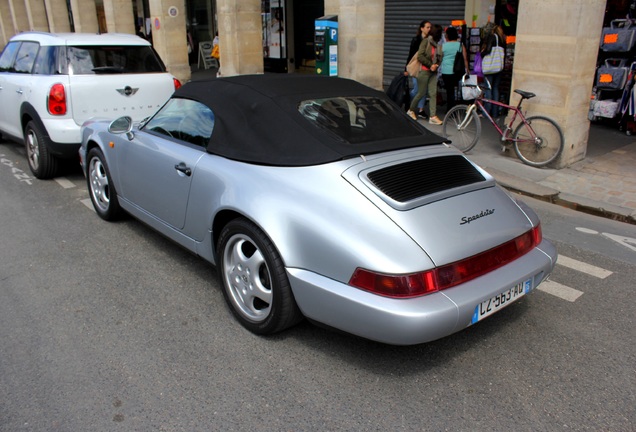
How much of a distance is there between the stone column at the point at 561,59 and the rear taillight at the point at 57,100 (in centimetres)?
606

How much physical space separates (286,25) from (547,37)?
40.7ft

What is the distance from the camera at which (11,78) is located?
25.0ft

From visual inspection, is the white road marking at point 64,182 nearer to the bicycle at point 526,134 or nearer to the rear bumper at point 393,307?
the rear bumper at point 393,307

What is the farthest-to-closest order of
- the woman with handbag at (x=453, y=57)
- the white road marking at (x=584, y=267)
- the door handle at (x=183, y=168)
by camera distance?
1. the woman with handbag at (x=453, y=57)
2. the white road marking at (x=584, y=267)
3. the door handle at (x=183, y=168)

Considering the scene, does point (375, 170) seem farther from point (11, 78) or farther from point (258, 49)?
point (258, 49)

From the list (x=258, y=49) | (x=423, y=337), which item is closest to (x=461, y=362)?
(x=423, y=337)

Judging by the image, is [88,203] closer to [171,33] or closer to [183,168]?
[183,168]

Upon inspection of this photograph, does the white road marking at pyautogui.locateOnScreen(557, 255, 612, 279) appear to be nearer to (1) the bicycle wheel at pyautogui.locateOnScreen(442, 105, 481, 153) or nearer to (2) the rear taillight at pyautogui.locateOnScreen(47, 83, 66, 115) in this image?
(1) the bicycle wheel at pyautogui.locateOnScreen(442, 105, 481, 153)

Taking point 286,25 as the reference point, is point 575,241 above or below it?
below

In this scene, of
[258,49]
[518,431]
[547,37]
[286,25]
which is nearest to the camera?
[518,431]

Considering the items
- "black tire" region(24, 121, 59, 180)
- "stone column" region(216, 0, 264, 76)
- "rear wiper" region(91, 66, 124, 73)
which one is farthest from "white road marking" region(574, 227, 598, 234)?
"stone column" region(216, 0, 264, 76)

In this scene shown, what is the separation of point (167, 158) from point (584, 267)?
360 cm

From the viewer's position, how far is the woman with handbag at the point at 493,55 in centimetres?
1012

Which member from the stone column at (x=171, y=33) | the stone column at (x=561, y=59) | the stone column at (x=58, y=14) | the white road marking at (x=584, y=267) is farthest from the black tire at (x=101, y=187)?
the stone column at (x=58, y=14)
